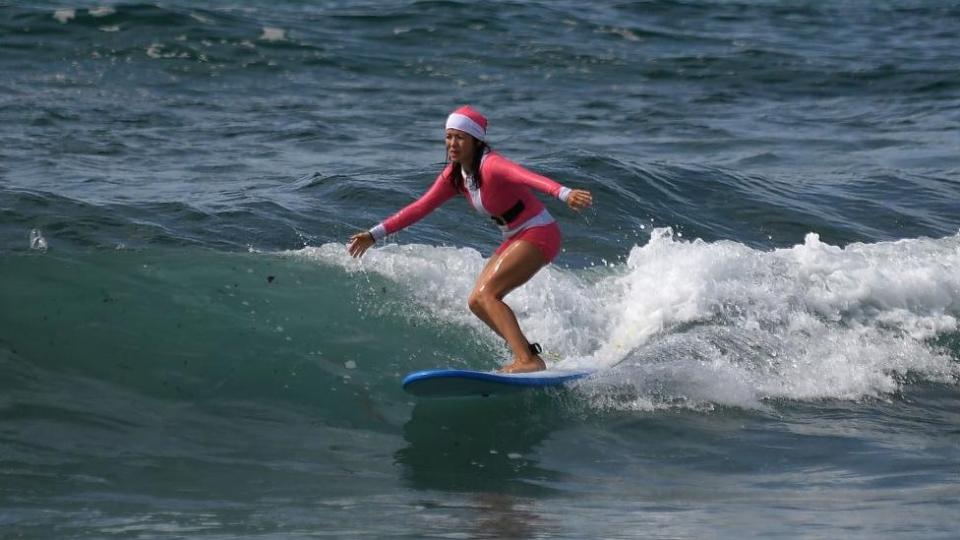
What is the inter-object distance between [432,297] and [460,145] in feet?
7.89

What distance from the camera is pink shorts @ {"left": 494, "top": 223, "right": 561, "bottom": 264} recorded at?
27.7 ft

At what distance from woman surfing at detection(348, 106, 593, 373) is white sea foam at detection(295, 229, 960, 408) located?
0.83 metres

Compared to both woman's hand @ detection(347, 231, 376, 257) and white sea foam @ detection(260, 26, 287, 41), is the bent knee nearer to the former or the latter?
woman's hand @ detection(347, 231, 376, 257)

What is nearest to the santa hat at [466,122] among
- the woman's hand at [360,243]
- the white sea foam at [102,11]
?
the woman's hand at [360,243]

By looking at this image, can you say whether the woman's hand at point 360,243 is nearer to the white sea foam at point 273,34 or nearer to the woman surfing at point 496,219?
the woman surfing at point 496,219

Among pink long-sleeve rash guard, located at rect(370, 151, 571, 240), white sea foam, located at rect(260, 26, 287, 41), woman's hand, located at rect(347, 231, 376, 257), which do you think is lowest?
white sea foam, located at rect(260, 26, 287, 41)

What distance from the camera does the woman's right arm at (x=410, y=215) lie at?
8.49m

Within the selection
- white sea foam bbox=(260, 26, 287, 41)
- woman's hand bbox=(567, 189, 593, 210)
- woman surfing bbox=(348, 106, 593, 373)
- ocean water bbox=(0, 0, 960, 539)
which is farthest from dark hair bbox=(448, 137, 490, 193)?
white sea foam bbox=(260, 26, 287, 41)

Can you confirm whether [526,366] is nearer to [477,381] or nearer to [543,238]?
[477,381]

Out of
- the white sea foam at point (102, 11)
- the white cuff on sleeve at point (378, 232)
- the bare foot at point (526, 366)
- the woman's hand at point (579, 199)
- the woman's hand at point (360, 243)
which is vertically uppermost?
the woman's hand at point (579, 199)

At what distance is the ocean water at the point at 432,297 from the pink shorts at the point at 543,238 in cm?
92

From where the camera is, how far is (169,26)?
20078 mm

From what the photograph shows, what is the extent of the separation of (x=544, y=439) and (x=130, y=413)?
2.40m

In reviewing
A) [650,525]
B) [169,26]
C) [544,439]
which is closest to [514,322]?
[544,439]
